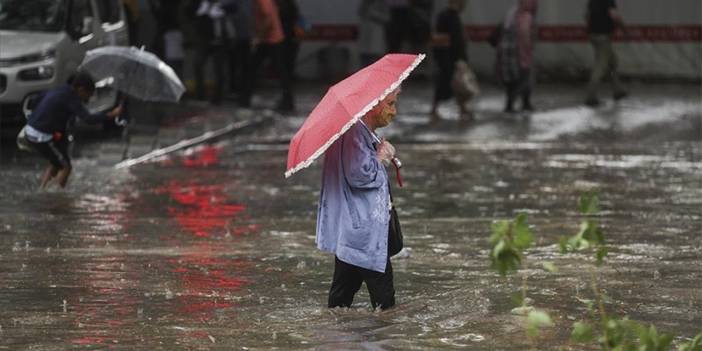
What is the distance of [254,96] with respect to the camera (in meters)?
27.9

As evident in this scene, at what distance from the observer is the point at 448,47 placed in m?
24.5

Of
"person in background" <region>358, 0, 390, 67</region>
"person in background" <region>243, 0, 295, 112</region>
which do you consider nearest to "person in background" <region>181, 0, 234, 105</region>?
"person in background" <region>243, 0, 295, 112</region>

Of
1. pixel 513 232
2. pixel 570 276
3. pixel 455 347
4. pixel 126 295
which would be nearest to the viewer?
pixel 513 232

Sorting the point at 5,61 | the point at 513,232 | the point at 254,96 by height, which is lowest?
the point at 254,96

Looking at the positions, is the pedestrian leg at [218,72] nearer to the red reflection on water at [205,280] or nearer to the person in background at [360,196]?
the red reflection on water at [205,280]

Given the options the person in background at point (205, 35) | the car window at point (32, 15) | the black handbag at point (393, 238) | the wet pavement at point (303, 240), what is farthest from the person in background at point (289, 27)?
the black handbag at point (393, 238)

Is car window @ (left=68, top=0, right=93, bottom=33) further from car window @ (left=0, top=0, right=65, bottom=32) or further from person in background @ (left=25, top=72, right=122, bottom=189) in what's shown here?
person in background @ (left=25, top=72, right=122, bottom=189)

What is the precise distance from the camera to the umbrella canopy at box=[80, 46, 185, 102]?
17.1 m

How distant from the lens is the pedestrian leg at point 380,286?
9.78 m

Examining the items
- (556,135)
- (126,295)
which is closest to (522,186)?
(556,135)

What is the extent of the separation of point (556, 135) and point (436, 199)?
685 cm

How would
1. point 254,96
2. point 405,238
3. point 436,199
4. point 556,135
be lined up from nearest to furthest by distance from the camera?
1. point 405,238
2. point 436,199
3. point 556,135
4. point 254,96

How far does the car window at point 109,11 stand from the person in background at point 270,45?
226 cm

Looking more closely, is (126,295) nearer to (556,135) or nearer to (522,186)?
(522,186)
